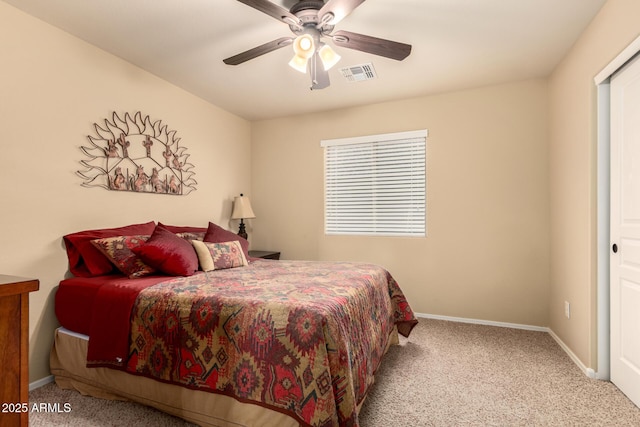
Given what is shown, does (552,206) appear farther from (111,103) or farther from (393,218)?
(111,103)

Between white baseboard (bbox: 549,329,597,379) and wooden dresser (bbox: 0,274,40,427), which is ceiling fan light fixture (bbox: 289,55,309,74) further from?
white baseboard (bbox: 549,329,597,379)

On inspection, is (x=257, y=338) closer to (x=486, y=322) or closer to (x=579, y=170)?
(x=579, y=170)

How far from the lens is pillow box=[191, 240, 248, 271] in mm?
2618

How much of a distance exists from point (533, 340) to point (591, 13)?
8.85 ft

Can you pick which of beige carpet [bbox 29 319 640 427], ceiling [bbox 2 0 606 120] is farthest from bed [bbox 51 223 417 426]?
ceiling [bbox 2 0 606 120]

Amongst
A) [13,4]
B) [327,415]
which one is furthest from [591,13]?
[13,4]

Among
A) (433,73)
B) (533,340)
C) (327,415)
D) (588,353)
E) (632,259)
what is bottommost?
(533,340)

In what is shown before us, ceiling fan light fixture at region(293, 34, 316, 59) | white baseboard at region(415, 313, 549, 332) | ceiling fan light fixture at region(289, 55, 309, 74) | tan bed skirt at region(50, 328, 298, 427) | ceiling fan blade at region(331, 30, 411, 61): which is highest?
ceiling fan blade at region(331, 30, 411, 61)

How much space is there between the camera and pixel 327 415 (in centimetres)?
138

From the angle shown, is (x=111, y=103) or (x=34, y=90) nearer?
(x=34, y=90)

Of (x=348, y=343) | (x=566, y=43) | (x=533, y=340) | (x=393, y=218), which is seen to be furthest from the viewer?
(x=393, y=218)

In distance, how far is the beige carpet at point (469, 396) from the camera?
1814 mm

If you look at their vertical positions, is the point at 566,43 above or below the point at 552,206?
above

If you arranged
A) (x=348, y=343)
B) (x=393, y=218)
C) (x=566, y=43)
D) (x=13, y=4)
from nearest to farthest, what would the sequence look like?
(x=348, y=343), (x=13, y=4), (x=566, y=43), (x=393, y=218)
